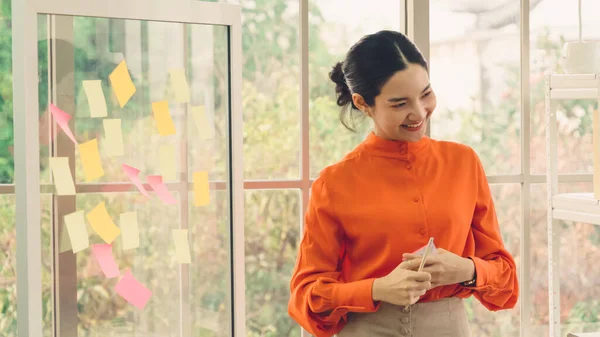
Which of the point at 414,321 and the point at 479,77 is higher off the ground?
the point at 479,77

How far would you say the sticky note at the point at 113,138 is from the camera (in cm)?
178

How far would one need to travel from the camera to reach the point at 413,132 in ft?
5.31

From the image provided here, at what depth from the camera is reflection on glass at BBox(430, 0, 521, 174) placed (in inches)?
105

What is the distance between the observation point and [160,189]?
188cm

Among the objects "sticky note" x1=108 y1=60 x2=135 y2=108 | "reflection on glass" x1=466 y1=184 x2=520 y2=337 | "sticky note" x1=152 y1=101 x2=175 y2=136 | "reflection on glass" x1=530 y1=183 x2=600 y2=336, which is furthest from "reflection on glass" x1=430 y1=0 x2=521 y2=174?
"sticky note" x1=108 y1=60 x2=135 y2=108

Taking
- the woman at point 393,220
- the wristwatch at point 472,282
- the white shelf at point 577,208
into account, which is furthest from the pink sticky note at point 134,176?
the white shelf at point 577,208

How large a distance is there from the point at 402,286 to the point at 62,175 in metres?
0.79

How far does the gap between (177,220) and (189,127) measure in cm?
23

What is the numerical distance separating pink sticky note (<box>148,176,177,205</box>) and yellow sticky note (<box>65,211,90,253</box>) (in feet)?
0.63

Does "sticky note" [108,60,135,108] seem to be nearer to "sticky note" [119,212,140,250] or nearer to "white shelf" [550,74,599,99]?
"sticky note" [119,212,140,250]

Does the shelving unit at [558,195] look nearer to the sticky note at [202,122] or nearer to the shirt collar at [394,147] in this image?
the shirt collar at [394,147]

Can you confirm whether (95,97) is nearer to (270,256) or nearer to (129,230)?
(129,230)

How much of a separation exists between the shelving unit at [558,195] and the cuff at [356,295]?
0.98 meters

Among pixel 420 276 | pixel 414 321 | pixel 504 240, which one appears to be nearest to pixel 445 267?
pixel 420 276
